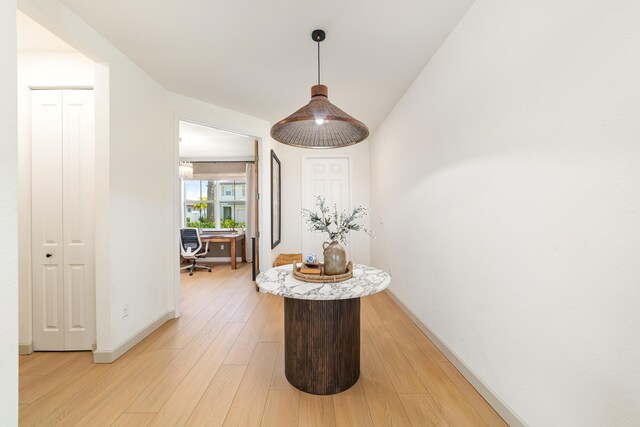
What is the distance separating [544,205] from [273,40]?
6.94 ft

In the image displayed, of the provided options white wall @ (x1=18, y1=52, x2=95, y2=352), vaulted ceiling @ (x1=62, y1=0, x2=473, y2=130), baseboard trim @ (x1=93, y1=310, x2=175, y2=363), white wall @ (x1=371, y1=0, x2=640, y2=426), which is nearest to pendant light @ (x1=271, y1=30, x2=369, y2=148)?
vaulted ceiling @ (x1=62, y1=0, x2=473, y2=130)

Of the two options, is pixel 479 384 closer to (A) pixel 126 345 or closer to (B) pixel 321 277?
(B) pixel 321 277

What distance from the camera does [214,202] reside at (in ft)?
20.9

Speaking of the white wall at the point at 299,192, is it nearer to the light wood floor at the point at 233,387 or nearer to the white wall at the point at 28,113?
the light wood floor at the point at 233,387

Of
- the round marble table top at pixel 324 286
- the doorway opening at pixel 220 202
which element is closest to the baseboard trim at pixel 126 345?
the round marble table top at pixel 324 286

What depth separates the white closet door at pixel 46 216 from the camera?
88.0 inches

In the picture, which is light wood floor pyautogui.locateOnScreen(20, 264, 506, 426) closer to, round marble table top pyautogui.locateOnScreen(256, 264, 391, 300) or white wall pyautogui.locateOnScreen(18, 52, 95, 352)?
white wall pyautogui.locateOnScreen(18, 52, 95, 352)

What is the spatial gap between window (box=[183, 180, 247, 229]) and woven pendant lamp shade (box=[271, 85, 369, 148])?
15.8 feet

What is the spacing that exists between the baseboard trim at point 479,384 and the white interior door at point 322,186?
268 cm

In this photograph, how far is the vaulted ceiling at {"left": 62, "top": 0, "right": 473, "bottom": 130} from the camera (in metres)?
1.76

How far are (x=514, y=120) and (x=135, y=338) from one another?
3325mm

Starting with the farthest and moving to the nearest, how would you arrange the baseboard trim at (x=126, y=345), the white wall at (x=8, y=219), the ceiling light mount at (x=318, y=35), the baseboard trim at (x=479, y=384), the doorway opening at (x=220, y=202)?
the doorway opening at (x=220, y=202) < the baseboard trim at (x=126, y=345) < the ceiling light mount at (x=318, y=35) < the baseboard trim at (x=479, y=384) < the white wall at (x=8, y=219)

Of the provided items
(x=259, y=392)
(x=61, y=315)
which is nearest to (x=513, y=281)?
(x=259, y=392)

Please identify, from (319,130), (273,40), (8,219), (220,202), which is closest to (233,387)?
(8,219)
